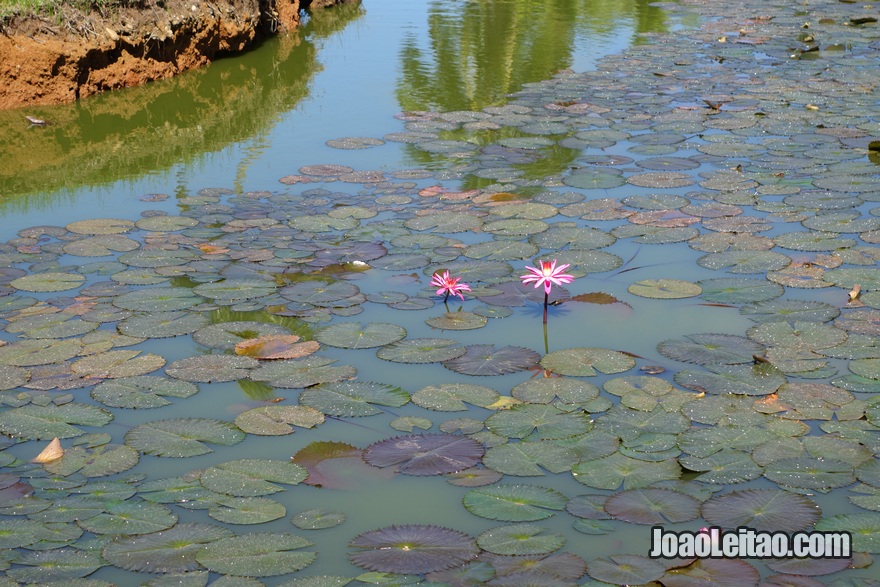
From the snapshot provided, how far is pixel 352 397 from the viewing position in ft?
10.2

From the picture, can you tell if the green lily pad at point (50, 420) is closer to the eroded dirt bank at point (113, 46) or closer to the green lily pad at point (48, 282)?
the green lily pad at point (48, 282)

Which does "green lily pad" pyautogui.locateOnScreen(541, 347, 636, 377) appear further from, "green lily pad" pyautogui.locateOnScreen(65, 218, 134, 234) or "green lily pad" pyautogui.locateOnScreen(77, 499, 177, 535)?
"green lily pad" pyautogui.locateOnScreen(65, 218, 134, 234)

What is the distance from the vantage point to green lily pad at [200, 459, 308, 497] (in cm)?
265

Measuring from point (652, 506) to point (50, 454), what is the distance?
1.65m

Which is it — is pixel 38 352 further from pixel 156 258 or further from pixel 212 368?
pixel 156 258

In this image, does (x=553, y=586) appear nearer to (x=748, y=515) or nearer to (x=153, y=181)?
(x=748, y=515)

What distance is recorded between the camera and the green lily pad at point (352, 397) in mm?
3039

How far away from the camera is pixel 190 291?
3861 millimetres

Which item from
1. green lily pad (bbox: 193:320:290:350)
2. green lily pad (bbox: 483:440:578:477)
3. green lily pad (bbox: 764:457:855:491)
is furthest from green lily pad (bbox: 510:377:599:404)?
green lily pad (bbox: 193:320:290:350)

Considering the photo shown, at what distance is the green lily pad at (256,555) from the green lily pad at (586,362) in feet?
3.77

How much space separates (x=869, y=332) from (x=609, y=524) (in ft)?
4.74

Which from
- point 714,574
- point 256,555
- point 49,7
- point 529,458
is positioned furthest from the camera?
point 49,7

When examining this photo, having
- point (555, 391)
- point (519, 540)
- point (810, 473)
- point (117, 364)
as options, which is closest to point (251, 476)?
point (519, 540)

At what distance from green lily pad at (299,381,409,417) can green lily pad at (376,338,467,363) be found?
0.58 ft
